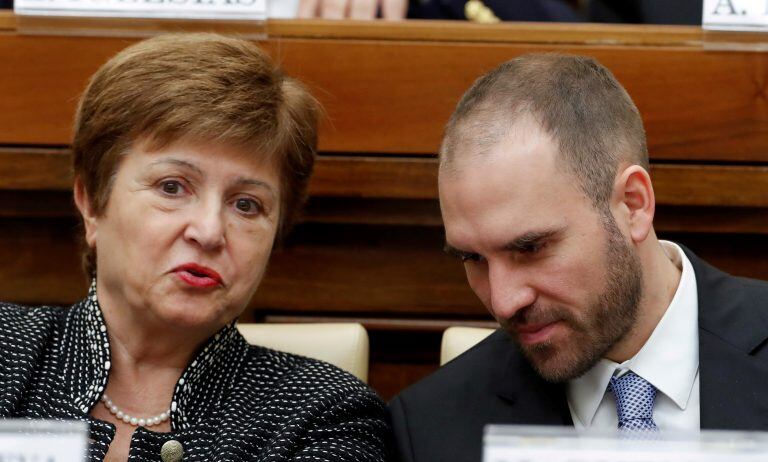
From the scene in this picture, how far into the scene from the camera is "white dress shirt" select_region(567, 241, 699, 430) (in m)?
1.51

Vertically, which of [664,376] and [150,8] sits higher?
[150,8]

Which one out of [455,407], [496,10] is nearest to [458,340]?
[455,407]

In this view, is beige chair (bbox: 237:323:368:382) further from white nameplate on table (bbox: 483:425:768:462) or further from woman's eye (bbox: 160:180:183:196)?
Result: white nameplate on table (bbox: 483:425:768:462)

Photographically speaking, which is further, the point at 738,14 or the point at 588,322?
the point at 738,14

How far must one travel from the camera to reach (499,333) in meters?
1.67

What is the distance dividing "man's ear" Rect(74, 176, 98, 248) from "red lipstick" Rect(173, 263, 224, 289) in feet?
0.62

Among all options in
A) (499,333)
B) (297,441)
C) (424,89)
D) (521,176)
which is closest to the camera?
(521,176)

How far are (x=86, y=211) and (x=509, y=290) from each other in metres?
0.64

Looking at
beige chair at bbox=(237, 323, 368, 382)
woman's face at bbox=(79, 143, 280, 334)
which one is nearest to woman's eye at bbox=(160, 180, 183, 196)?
woman's face at bbox=(79, 143, 280, 334)

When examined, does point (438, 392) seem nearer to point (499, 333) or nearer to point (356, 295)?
point (499, 333)

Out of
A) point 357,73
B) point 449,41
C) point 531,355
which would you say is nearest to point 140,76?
point 357,73

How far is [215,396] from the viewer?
162cm

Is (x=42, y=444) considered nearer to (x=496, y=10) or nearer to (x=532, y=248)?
(x=532, y=248)

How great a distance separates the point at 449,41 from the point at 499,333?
1.63ft
